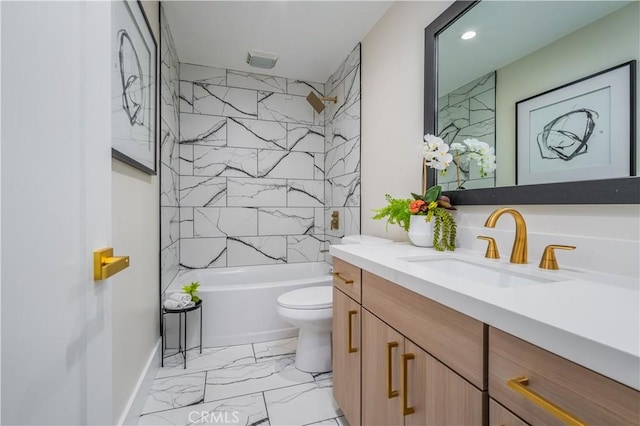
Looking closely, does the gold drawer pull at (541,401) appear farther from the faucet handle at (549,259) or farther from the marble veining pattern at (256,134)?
the marble veining pattern at (256,134)

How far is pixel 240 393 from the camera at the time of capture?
5.76 feet

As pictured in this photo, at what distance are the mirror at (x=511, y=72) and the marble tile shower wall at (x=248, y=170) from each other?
1886 millimetres

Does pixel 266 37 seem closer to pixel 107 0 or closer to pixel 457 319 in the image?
pixel 107 0

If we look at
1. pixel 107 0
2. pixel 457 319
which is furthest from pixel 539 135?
pixel 107 0

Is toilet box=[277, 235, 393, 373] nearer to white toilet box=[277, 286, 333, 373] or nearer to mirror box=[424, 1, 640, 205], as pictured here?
white toilet box=[277, 286, 333, 373]

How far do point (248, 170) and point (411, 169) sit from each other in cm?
190

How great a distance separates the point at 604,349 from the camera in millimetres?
427

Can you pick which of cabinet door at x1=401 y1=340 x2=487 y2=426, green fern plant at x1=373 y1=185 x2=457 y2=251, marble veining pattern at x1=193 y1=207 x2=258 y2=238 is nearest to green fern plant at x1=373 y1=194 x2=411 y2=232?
green fern plant at x1=373 y1=185 x2=457 y2=251

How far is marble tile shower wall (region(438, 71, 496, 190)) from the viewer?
1.29 metres

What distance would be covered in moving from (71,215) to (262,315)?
2.08 m

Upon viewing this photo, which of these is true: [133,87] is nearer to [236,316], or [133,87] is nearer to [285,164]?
[236,316]

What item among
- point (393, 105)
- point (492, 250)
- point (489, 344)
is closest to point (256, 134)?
point (393, 105)

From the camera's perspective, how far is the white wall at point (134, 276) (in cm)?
131

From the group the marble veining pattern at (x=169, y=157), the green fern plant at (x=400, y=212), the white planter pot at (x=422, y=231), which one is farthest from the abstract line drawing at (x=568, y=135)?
the marble veining pattern at (x=169, y=157)
